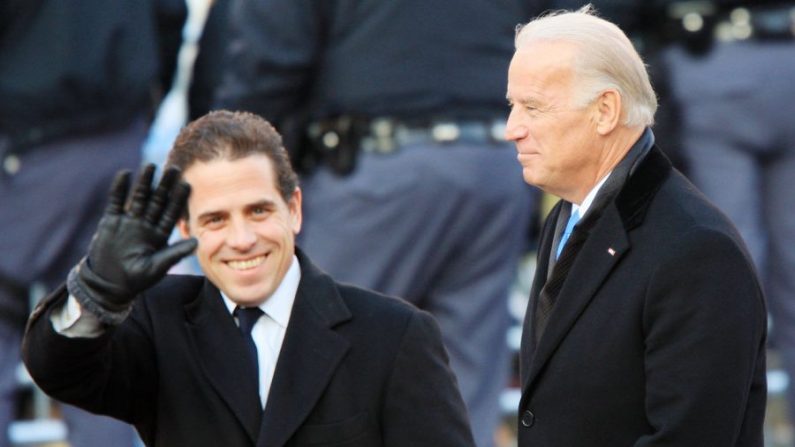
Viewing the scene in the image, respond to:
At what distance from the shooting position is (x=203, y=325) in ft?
12.0

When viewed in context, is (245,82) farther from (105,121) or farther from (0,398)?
(0,398)

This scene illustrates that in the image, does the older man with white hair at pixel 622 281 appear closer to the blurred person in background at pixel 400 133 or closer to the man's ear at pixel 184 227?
the man's ear at pixel 184 227

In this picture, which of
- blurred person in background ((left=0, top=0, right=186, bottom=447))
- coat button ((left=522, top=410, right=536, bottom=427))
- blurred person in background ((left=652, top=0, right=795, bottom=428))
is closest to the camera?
coat button ((left=522, top=410, right=536, bottom=427))

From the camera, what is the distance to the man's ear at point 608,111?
3.28 metres

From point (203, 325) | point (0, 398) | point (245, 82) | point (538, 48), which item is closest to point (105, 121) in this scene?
point (245, 82)

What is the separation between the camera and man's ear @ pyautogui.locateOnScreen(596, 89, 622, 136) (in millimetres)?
3275

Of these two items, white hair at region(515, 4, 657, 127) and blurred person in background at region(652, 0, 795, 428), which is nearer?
white hair at region(515, 4, 657, 127)

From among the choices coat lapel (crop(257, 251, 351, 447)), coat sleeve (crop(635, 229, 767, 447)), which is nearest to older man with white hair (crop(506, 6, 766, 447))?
coat sleeve (crop(635, 229, 767, 447))

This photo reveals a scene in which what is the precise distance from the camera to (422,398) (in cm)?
359

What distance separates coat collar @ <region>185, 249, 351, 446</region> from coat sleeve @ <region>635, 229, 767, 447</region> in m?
0.71

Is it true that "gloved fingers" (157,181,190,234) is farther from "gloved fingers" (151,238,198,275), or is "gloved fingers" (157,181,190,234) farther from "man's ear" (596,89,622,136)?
"man's ear" (596,89,622,136)

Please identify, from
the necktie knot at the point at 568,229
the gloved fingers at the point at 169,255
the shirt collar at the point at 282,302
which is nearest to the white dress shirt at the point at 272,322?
the shirt collar at the point at 282,302

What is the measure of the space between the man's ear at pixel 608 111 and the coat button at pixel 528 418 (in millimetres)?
554

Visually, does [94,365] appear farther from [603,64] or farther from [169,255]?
[603,64]
